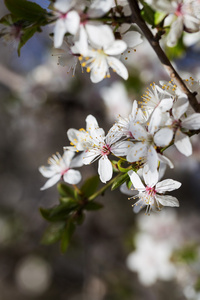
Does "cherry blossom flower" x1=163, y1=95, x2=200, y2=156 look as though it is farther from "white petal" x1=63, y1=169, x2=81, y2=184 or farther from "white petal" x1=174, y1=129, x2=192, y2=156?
"white petal" x1=63, y1=169, x2=81, y2=184

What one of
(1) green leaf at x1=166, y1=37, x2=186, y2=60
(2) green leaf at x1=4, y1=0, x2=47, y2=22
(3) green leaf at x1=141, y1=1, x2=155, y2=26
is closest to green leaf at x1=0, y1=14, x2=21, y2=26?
(2) green leaf at x1=4, y1=0, x2=47, y2=22

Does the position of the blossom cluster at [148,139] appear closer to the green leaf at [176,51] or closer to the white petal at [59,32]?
the white petal at [59,32]

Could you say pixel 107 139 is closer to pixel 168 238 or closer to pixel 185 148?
pixel 185 148

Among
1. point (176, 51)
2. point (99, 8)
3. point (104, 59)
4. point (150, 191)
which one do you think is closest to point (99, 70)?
point (104, 59)

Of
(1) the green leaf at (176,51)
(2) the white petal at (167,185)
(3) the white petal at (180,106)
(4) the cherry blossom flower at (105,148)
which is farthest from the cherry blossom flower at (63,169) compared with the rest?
(1) the green leaf at (176,51)

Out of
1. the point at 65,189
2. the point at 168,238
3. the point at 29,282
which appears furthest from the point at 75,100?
the point at 29,282

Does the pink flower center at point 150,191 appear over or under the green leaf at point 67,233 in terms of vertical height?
over
